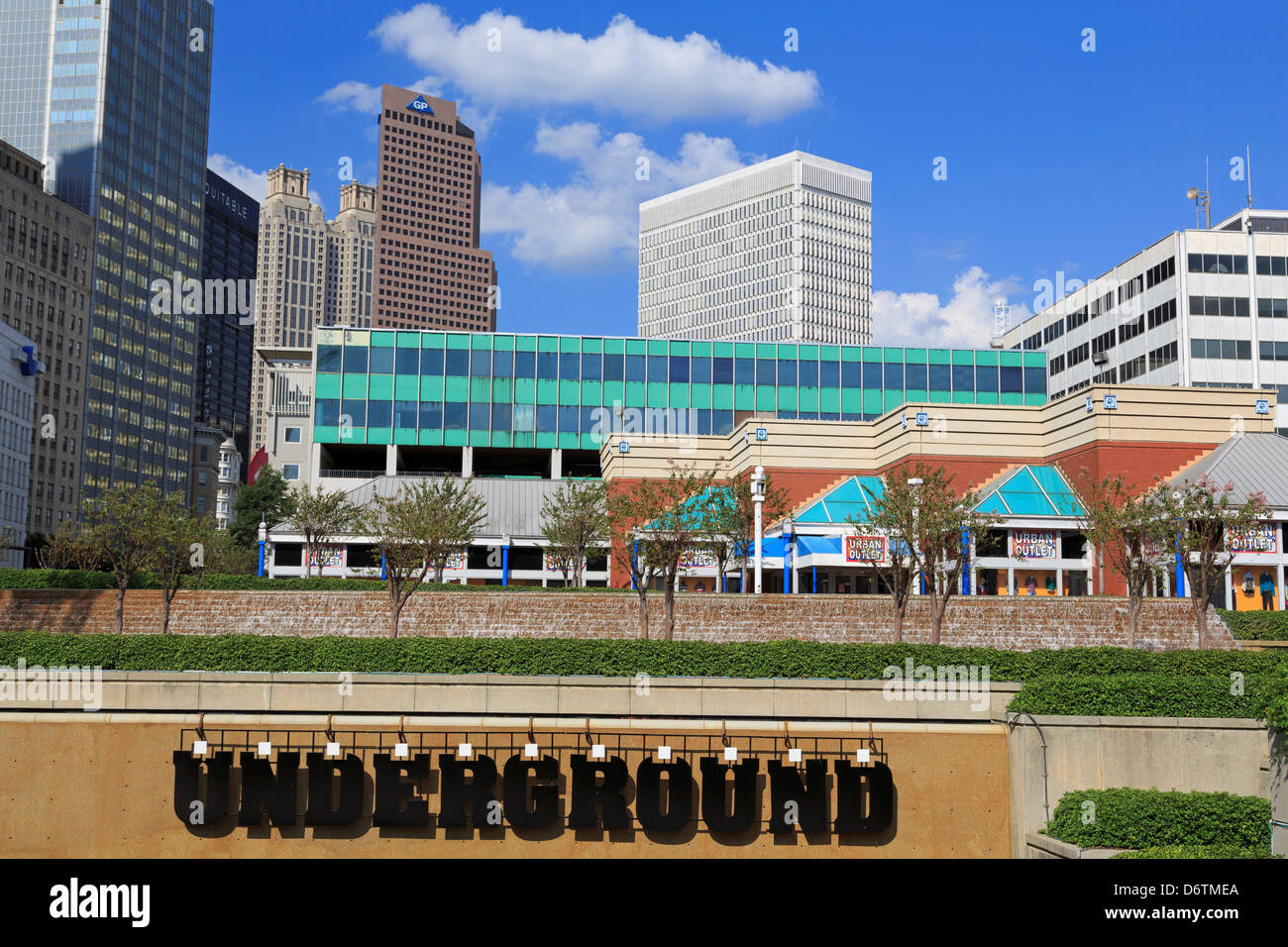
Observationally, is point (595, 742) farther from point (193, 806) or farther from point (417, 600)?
point (417, 600)

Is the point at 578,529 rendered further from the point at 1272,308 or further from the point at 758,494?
the point at 1272,308

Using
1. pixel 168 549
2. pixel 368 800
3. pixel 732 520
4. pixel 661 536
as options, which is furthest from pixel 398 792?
pixel 732 520

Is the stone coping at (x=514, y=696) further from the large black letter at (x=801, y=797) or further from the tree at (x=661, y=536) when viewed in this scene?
the tree at (x=661, y=536)

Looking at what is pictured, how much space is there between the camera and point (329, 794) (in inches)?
701

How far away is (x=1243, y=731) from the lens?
726 inches

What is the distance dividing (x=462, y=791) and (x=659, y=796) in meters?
3.16

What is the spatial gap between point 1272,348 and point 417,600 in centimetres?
7052

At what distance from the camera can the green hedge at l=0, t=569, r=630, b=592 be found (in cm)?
3600

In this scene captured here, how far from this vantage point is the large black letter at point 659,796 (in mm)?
17750

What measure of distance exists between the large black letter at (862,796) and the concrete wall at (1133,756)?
85.7 inches

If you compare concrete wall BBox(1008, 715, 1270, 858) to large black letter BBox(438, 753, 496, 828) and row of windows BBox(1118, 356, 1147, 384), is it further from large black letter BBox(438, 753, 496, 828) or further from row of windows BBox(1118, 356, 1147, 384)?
row of windows BBox(1118, 356, 1147, 384)

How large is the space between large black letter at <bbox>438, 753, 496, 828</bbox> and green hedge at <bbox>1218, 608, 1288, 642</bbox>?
2490cm

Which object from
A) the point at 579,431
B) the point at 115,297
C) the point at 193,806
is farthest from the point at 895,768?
the point at 115,297

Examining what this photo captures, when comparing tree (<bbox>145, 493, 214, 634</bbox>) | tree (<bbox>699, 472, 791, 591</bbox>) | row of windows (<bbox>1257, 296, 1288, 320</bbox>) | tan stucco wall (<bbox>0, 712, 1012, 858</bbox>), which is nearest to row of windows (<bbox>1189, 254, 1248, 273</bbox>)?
row of windows (<bbox>1257, 296, 1288, 320</bbox>)
